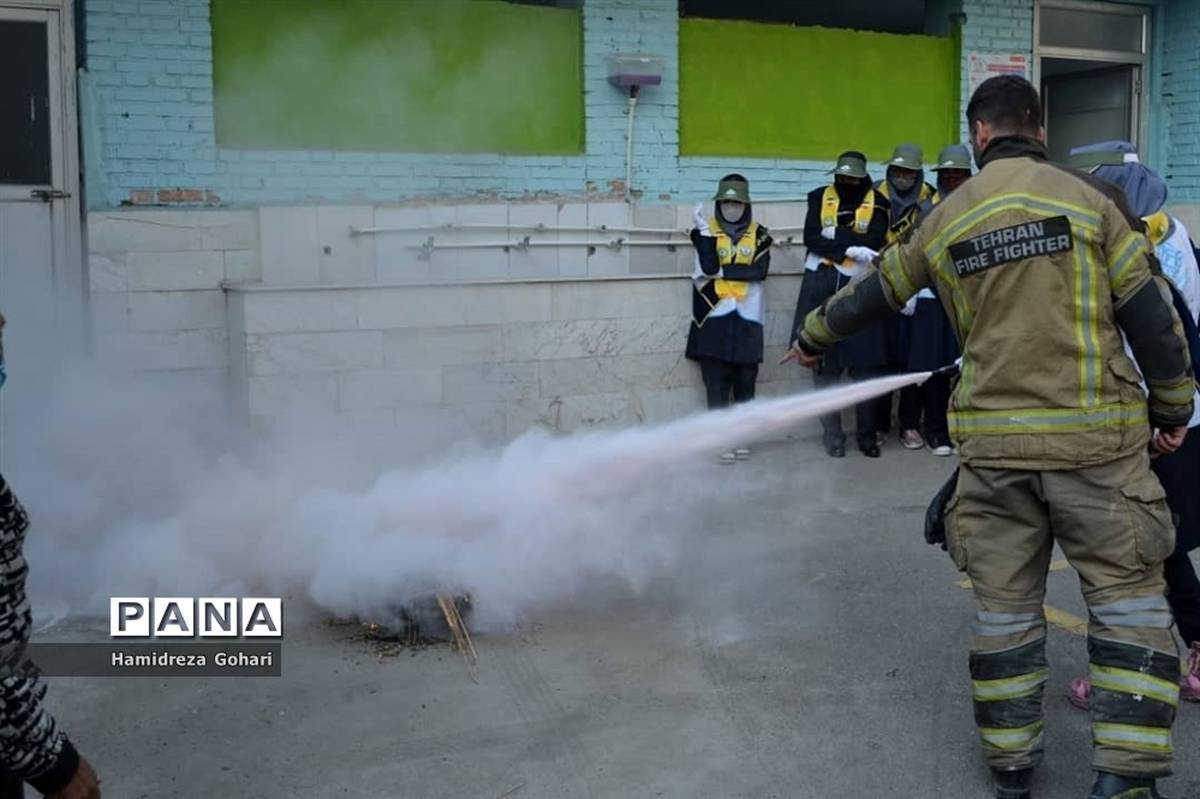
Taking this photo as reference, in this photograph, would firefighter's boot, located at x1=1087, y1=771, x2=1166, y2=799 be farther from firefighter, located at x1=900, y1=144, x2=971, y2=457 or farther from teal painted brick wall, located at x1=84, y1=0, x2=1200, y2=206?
teal painted brick wall, located at x1=84, y1=0, x2=1200, y2=206

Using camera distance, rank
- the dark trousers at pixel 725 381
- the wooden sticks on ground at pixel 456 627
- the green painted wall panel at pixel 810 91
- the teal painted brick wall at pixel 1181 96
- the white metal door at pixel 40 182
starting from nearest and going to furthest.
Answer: the wooden sticks on ground at pixel 456 627 < the white metal door at pixel 40 182 < the dark trousers at pixel 725 381 < the green painted wall panel at pixel 810 91 < the teal painted brick wall at pixel 1181 96

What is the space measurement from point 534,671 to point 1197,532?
2485mm

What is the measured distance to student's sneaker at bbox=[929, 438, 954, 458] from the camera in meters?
9.20

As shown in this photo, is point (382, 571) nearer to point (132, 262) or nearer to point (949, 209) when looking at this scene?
point (949, 209)

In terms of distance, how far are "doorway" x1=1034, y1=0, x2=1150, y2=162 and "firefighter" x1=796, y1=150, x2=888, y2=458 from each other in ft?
10.8

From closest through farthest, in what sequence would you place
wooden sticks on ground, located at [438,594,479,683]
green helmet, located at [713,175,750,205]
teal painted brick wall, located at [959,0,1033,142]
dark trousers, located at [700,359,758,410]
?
wooden sticks on ground, located at [438,594,479,683] < green helmet, located at [713,175,750,205] < dark trousers, located at [700,359,758,410] < teal painted brick wall, located at [959,0,1033,142]

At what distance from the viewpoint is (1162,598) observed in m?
3.76

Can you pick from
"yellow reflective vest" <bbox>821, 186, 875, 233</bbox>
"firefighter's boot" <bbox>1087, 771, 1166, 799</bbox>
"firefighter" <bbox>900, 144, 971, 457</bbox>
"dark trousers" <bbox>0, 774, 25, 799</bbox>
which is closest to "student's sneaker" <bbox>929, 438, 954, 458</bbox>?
"firefighter" <bbox>900, 144, 971, 457</bbox>

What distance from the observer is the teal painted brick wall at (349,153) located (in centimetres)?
788

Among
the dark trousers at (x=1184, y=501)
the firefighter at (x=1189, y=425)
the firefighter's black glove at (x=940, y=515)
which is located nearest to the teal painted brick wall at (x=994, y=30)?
the firefighter at (x=1189, y=425)

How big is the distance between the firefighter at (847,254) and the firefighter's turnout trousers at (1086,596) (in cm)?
517

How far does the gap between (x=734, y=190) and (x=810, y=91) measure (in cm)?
181

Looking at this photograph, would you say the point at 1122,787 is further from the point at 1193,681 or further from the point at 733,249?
the point at 733,249

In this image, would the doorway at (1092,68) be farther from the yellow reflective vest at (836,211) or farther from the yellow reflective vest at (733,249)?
the yellow reflective vest at (733,249)
